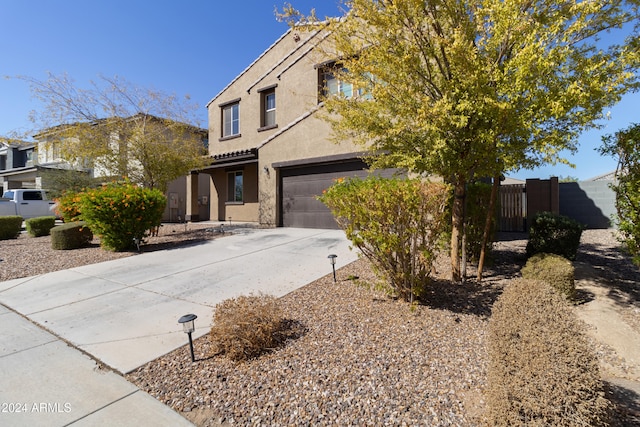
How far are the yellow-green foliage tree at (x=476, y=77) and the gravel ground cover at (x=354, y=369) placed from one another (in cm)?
166

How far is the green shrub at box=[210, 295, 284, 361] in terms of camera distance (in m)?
3.08

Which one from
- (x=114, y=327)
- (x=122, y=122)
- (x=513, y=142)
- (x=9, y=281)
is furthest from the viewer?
(x=122, y=122)

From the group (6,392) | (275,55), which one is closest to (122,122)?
(275,55)

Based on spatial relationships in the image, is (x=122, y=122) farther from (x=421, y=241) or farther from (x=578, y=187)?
(x=578, y=187)

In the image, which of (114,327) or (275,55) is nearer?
(114,327)

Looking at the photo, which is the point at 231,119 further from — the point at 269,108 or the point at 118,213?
the point at 118,213

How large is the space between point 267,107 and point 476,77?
13.9 meters

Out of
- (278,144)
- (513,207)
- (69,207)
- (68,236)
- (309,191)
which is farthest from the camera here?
(278,144)

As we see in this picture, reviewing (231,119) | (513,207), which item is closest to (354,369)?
(513,207)

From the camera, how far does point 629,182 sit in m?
4.28

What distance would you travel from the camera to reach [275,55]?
53.6 ft

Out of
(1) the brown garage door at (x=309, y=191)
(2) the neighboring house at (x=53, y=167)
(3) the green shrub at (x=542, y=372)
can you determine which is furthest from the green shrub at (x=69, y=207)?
(3) the green shrub at (x=542, y=372)

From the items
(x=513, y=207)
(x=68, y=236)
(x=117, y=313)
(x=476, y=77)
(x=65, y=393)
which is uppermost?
(x=476, y=77)

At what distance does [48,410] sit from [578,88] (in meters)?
6.01
